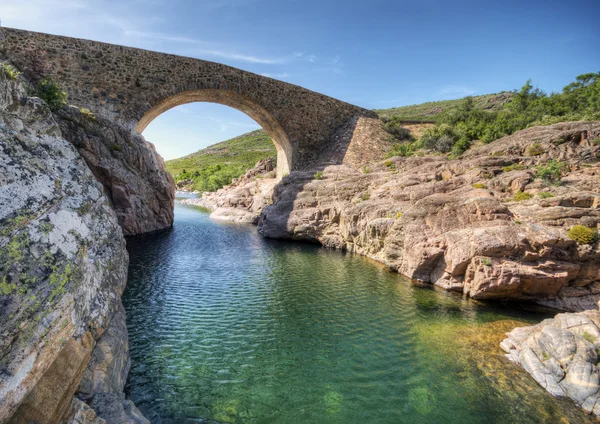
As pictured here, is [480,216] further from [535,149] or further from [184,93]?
[184,93]

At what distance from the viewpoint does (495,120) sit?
29.2 meters

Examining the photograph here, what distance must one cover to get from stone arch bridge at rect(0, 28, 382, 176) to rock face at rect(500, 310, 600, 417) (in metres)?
21.0

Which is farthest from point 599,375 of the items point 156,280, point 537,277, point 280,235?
point 280,235

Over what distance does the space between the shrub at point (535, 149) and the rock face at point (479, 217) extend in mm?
43

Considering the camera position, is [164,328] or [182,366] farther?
[164,328]

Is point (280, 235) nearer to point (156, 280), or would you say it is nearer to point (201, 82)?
point (156, 280)

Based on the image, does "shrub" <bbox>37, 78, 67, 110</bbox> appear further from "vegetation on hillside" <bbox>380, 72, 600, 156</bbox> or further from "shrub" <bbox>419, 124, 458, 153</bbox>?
"shrub" <bbox>419, 124, 458, 153</bbox>

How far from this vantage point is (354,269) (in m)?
15.0

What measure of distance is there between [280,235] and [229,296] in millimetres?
10313

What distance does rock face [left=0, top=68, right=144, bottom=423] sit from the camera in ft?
10.5

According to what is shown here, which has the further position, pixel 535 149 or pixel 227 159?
pixel 227 159

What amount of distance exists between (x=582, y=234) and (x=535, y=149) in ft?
24.4

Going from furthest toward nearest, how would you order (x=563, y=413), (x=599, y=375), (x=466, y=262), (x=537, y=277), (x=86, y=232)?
1. (x=466, y=262)
2. (x=537, y=277)
3. (x=599, y=375)
4. (x=563, y=413)
5. (x=86, y=232)

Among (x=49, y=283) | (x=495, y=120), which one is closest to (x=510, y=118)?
(x=495, y=120)
